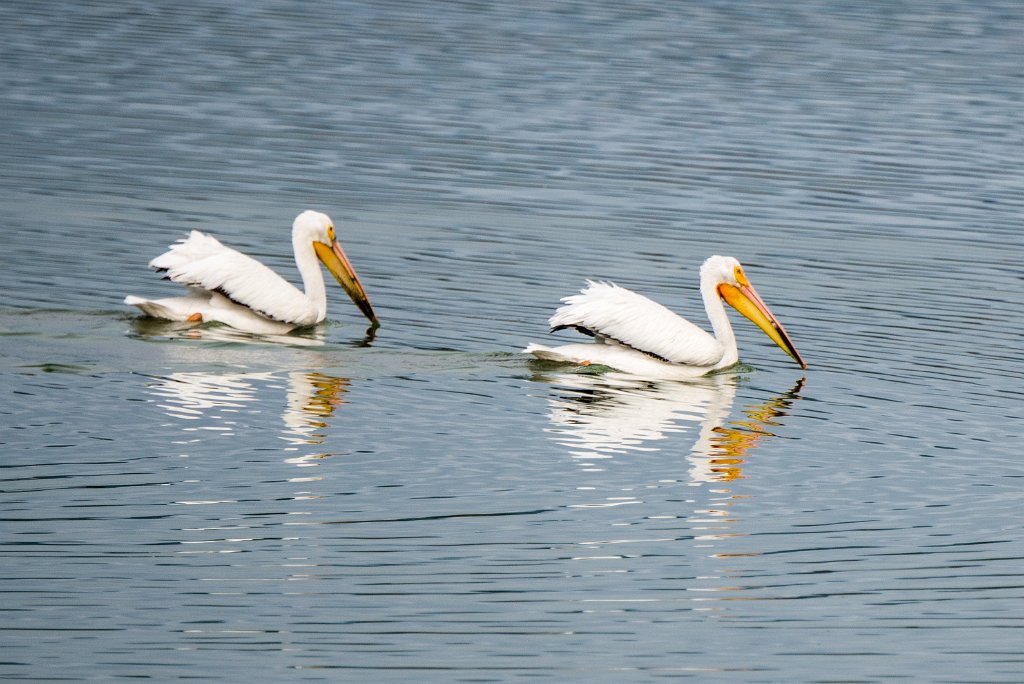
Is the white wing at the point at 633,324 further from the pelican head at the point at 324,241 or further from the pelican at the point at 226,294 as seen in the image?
the pelican head at the point at 324,241

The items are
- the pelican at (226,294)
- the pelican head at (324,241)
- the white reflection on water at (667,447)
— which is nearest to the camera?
the white reflection on water at (667,447)

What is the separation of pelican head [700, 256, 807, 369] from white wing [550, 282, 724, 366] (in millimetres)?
546

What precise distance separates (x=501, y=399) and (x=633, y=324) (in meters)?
0.98

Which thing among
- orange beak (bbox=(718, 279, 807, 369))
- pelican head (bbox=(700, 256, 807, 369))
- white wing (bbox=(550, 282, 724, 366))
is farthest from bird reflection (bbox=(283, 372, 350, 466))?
orange beak (bbox=(718, 279, 807, 369))

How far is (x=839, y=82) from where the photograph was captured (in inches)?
828

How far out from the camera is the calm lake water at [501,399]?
5.97 m

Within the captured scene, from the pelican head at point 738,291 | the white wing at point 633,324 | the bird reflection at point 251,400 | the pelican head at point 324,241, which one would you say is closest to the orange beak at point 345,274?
the pelican head at point 324,241

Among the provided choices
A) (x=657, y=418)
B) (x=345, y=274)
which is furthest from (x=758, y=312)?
(x=345, y=274)

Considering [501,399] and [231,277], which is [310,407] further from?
[231,277]

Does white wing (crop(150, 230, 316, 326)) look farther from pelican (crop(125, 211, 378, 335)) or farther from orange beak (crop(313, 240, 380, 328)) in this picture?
orange beak (crop(313, 240, 380, 328))

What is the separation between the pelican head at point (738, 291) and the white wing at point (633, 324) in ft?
1.79

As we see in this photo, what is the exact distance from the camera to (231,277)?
10.2 meters

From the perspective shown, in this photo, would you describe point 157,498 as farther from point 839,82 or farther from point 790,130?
point 839,82

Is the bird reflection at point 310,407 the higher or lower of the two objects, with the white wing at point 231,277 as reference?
lower
